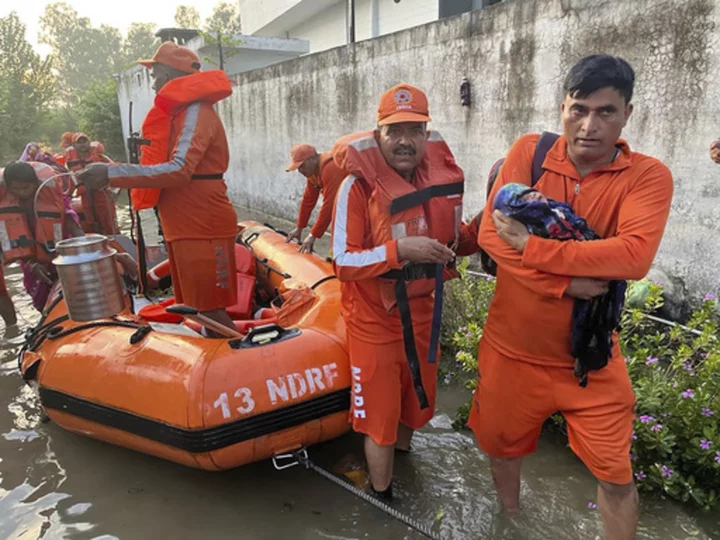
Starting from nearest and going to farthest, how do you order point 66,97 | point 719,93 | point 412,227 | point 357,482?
point 412,227
point 357,482
point 719,93
point 66,97

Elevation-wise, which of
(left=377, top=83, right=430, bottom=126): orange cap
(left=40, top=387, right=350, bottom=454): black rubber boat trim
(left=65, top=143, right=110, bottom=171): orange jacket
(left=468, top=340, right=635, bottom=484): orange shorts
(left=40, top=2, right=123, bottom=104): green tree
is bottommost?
(left=40, top=387, right=350, bottom=454): black rubber boat trim

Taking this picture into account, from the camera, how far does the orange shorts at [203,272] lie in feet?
10.2

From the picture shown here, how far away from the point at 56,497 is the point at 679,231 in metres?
4.34

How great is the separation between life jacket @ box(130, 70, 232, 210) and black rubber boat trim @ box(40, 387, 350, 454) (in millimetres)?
1203

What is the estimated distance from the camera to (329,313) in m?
3.06

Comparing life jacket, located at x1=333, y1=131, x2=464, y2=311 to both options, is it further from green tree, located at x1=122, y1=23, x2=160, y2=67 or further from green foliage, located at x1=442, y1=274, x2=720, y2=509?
green tree, located at x1=122, y1=23, x2=160, y2=67

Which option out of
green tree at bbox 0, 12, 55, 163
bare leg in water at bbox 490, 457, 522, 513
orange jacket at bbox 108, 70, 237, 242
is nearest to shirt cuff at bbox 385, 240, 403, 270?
bare leg in water at bbox 490, 457, 522, 513

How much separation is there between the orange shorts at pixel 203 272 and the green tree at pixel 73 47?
6967 cm

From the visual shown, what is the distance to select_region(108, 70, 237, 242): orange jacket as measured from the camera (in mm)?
→ 2822

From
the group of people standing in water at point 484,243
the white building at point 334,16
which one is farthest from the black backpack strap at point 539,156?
the white building at point 334,16

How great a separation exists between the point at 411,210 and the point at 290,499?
160 centimetres

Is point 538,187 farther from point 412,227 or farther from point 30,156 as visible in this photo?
point 30,156

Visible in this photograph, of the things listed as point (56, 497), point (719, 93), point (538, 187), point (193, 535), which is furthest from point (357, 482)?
point (719, 93)

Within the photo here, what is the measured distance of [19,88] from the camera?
2619 centimetres
